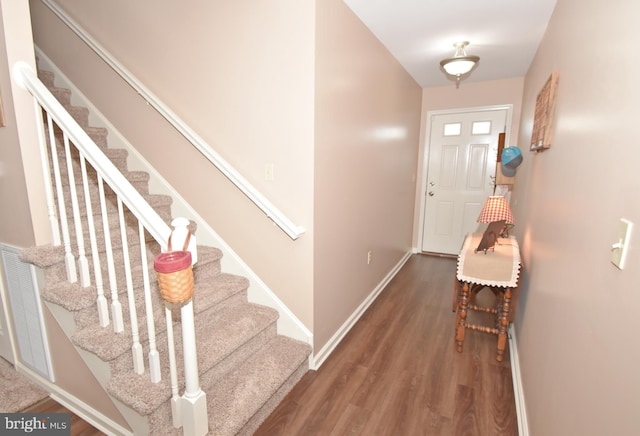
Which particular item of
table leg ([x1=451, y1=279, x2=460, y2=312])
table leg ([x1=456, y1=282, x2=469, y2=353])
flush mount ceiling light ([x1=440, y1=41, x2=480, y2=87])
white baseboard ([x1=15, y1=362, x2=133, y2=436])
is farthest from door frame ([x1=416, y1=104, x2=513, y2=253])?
white baseboard ([x1=15, y1=362, x2=133, y2=436])

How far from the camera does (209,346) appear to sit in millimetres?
1809

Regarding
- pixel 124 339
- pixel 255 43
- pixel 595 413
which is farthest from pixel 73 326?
pixel 595 413

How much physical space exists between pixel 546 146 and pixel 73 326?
2.76 meters

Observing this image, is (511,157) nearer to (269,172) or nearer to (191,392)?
(269,172)

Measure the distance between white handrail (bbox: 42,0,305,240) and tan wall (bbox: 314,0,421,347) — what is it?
0.23m

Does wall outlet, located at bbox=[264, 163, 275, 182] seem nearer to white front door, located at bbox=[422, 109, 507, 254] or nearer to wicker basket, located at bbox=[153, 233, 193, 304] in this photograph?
wicker basket, located at bbox=[153, 233, 193, 304]

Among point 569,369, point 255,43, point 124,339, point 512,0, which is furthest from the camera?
point 512,0

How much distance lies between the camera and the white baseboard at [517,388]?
1667 millimetres

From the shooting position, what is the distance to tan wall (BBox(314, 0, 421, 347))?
6.71 feet

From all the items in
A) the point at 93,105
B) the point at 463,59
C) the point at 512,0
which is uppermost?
the point at 512,0

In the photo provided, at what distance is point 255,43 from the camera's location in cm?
199

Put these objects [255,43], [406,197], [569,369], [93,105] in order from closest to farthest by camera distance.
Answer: [569,369] → [255,43] → [93,105] → [406,197]

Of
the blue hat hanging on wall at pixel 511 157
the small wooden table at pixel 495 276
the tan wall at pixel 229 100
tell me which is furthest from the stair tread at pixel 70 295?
the blue hat hanging on wall at pixel 511 157

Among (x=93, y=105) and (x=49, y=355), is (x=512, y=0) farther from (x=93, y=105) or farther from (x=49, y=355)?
(x=49, y=355)
